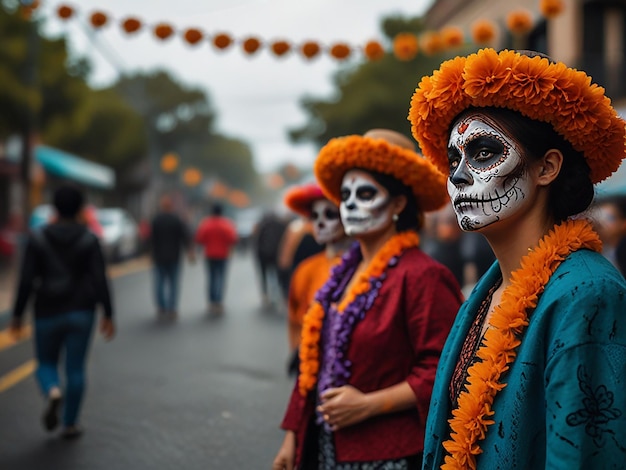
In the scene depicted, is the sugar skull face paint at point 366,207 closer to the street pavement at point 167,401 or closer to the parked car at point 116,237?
the street pavement at point 167,401

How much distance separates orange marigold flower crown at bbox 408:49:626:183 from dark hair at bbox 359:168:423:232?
4.00ft

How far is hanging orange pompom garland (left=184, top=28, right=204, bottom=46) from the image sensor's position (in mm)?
11016

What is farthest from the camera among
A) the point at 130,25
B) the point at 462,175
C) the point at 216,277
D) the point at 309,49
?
the point at 216,277

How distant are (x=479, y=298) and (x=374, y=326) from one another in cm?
74

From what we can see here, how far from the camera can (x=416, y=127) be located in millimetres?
2178

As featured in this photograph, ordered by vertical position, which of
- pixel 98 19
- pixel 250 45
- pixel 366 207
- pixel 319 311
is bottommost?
pixel 319 311

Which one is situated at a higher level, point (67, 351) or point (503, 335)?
point (503, 335)

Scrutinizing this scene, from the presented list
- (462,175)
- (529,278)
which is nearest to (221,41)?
(462,175)

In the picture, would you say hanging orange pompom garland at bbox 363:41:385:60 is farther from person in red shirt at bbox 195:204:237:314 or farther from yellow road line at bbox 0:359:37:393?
yellow road line at bbox 0:359:37:393

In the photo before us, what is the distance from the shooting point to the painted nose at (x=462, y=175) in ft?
6.66

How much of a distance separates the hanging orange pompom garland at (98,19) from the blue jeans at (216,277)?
4.43 meters

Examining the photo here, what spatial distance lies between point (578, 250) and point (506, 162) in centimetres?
28

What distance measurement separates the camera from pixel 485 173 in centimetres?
198

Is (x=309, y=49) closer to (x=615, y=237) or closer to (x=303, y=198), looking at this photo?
(x=615, y=237)
